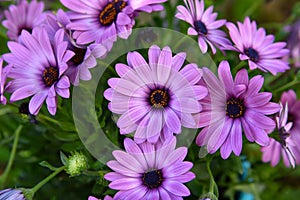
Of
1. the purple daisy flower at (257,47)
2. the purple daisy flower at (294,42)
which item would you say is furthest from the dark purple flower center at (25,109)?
the purple daisy flower at (294,42)

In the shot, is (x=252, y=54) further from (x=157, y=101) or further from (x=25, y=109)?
(x=25, y=109)

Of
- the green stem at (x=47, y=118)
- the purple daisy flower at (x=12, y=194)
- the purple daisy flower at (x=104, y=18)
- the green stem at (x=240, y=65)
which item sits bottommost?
the purple daisy flower at (x=12, y=194)

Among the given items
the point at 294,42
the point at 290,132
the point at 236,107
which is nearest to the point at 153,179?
the point at 236,107

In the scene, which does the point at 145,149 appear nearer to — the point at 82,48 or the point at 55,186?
the point at 82,48

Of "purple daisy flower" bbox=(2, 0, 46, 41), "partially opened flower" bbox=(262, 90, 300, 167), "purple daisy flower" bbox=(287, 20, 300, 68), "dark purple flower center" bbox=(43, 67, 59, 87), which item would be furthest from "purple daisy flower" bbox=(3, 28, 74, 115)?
"purple daisy flower" bbox=(287, 20, 300, 68)

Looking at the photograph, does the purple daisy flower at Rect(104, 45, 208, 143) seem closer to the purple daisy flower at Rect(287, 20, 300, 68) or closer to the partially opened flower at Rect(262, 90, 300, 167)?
the partially opened flower at Rect(262, 90, 300, 167)

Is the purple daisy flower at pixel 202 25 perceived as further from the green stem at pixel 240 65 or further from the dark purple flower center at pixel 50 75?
the dark purple flower center at pixel 50 75
